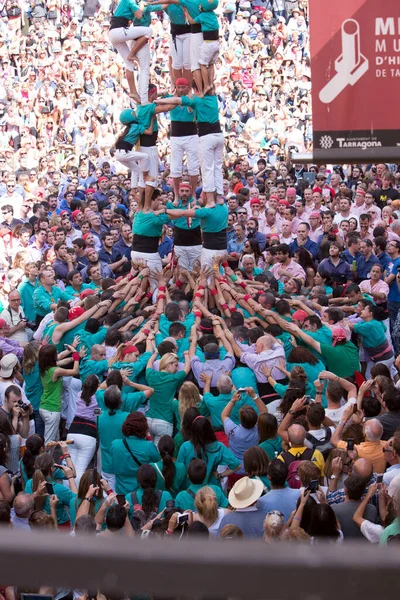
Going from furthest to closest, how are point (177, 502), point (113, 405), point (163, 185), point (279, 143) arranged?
point (279, 143) → point (163, 185) → point (113, 405) → point (177, 502)

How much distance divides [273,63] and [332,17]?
62.3 feet

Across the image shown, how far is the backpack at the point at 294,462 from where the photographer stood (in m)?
5.44

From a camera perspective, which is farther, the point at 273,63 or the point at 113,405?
the point at 273,63

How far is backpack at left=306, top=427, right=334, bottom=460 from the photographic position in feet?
18.9

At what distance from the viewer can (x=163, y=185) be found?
15461mm

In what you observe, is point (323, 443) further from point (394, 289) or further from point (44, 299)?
point (44, 299)

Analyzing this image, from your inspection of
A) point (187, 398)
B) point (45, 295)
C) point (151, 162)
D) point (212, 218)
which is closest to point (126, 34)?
point (151, 162)

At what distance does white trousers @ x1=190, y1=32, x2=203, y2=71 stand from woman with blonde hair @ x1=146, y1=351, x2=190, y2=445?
4.27 meters

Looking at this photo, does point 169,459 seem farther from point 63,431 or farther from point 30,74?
point 30,74

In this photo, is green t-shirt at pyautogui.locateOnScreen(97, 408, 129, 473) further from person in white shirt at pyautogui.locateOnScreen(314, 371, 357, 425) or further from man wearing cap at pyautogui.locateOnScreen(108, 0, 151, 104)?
man wearing cap at pyautogui.locateOnScreen(108, 0, 151, 104)

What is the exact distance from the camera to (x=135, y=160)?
10.0 m

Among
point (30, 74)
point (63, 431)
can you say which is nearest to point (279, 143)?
point (30, 74)

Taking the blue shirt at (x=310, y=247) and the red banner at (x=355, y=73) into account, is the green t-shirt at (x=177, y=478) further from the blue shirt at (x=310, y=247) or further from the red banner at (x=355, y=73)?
the blue shirt at (x=310, y=247)

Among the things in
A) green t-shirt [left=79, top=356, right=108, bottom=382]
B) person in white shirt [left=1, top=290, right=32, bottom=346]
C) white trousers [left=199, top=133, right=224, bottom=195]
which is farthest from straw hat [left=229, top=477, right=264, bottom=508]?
white trousers [left=199, top=133, right=224, bottom=195]
